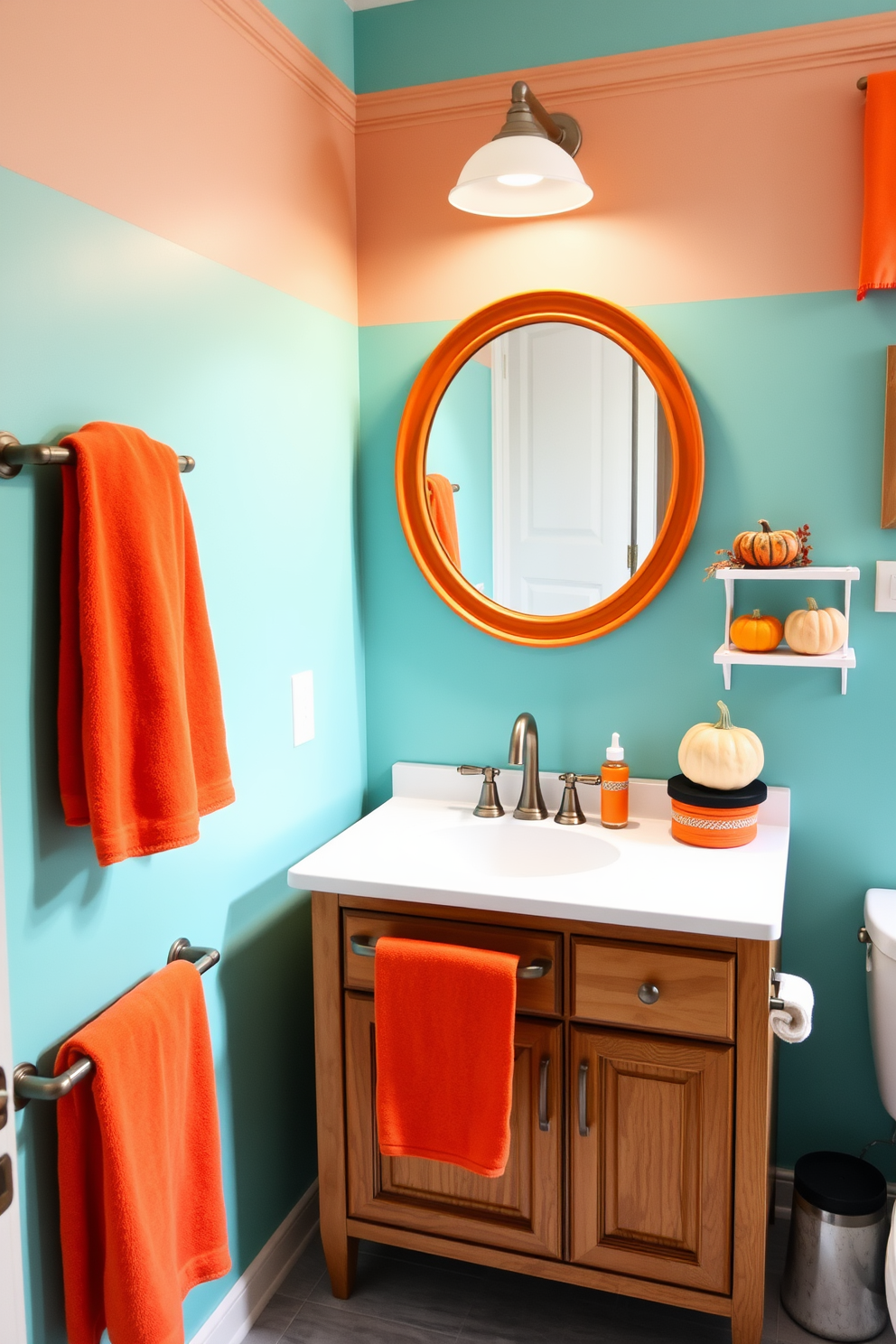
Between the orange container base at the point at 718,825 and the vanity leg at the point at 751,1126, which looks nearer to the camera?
the vanity leg at the point at 751,1126

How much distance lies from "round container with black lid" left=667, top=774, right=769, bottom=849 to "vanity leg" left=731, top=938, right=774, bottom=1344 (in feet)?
0.94

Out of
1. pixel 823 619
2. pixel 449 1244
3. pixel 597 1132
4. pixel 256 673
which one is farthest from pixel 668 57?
pixel 449 1244

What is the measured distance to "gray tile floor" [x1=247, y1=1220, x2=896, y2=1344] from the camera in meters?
1.85

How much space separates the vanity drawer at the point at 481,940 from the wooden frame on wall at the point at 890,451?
100 cm

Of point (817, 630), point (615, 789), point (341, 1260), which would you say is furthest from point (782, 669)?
point (341, 1260)

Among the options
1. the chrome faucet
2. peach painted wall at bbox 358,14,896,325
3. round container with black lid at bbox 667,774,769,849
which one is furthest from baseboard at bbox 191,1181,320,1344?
peach painted wall at bbox 358,14,896,325

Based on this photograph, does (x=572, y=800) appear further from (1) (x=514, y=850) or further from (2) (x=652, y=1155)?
(2) (x=652, y=1155)

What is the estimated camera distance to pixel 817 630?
6.12 ft

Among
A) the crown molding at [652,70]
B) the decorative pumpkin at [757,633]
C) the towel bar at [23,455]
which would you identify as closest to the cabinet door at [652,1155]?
the decorative pumpkin at [757,633]

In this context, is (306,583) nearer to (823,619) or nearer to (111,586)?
(111,586)

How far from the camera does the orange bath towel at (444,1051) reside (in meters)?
1.65

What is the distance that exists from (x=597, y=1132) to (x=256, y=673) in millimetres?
992

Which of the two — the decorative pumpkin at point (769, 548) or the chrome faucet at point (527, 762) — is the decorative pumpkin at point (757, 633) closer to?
the decorative pumpkin at point (769, 548)

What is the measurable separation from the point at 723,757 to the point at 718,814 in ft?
0.34
